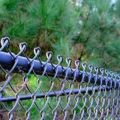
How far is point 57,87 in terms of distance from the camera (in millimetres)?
3547

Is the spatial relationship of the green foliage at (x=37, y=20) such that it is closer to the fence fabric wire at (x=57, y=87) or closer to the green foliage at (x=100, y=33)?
the fence fabric wire at (x=57, y=87)

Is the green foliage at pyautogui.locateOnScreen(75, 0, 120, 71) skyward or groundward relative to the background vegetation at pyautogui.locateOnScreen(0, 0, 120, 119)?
groundward

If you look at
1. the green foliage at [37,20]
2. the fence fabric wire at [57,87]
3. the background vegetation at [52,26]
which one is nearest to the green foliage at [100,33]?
the background vegetation at [52,26]

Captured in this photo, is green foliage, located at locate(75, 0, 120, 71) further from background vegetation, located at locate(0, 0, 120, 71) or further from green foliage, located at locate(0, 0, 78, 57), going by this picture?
green foliage, located at locate(0, 0, 78, 57)

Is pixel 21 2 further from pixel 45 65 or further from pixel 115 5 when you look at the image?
pixel 115 5

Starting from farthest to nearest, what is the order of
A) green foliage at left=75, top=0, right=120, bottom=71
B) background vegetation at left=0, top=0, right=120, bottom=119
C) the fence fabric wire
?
green foliage at left=75, top=0, right=120, bottom=71
background vegetation at left=0, top=0, right=120, bottom=119
the fence fabric wire

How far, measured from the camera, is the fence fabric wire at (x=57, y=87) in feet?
4.01

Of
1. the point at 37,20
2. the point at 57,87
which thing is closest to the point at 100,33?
the point at 37,20

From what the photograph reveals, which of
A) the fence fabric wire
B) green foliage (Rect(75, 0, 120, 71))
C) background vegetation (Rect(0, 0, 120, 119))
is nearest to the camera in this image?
the fence fabric wire

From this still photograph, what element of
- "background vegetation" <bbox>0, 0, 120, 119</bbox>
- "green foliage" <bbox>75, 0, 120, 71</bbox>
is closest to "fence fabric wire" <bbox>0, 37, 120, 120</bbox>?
"background vegetation" <bbox>0, 0, 120, 119</bbox>

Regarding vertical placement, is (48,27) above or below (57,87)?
above

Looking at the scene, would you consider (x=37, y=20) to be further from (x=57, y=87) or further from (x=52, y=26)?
(x=57, y=87)

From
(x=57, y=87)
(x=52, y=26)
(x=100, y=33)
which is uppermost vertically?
(x=52, y=26)

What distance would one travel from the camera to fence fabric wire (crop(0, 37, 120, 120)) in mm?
1223
